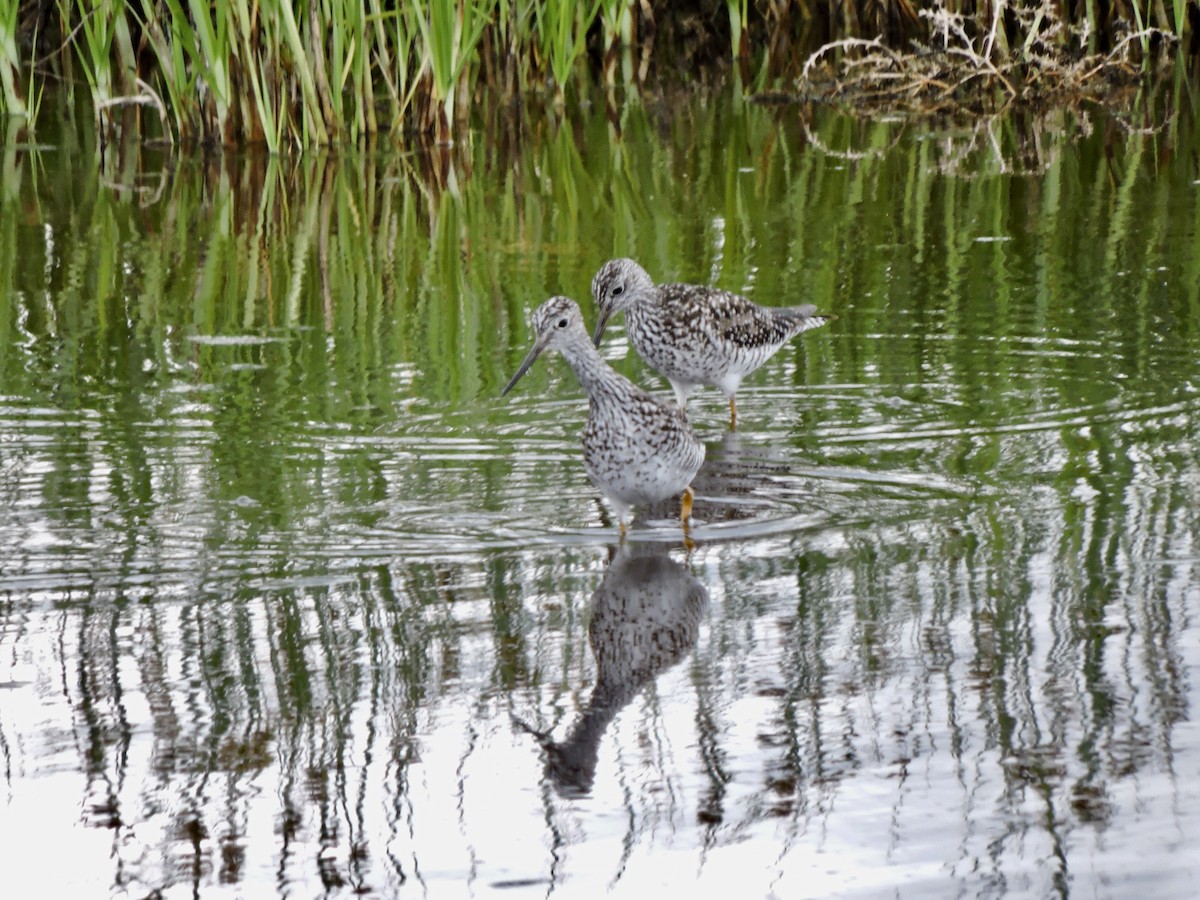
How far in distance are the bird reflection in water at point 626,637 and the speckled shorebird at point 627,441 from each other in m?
0.20

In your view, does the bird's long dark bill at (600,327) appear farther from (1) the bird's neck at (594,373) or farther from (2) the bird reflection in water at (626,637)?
(2) the bird reflection in water at (626,637)

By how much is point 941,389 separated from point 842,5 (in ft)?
45.6

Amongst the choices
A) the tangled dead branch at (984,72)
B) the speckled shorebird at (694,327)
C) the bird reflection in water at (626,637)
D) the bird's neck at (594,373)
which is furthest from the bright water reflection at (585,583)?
the tangled dead branch at (984,72)

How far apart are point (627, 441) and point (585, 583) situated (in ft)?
1.88

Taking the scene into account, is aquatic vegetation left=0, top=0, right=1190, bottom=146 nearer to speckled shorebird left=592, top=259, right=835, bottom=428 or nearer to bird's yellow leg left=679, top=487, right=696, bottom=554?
speckled shorebird left=592, top=259, right=835, bottom=428

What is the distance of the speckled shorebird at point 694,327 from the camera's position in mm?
7652

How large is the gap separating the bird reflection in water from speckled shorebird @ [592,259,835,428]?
187 centimetres

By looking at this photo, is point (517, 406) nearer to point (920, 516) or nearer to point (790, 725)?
point (920, 516)

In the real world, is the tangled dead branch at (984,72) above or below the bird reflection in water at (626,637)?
above

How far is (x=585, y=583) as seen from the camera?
217 inches

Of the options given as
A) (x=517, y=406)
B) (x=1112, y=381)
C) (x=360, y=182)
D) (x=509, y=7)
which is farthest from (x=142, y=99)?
(x=1112, y=381)

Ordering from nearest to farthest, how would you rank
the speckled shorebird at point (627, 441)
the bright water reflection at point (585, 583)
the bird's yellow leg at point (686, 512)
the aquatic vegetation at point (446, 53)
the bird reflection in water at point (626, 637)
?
the bright water reflection at point (585, 583), the bird reflection in water at point (626, 637), the speckled shorebird at point (627, 441), the bird's yellow leg at point (686, 512), the aquatic vegetation at point (446, 53)

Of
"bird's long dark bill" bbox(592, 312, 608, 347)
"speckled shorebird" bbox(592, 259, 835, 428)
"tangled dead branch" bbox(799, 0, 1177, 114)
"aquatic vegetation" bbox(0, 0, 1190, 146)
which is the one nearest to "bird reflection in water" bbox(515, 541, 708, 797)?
"speckled shorebird" bbox(592, 259, 835, 428)

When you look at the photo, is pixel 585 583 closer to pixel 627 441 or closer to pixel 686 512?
pixel 627 441
